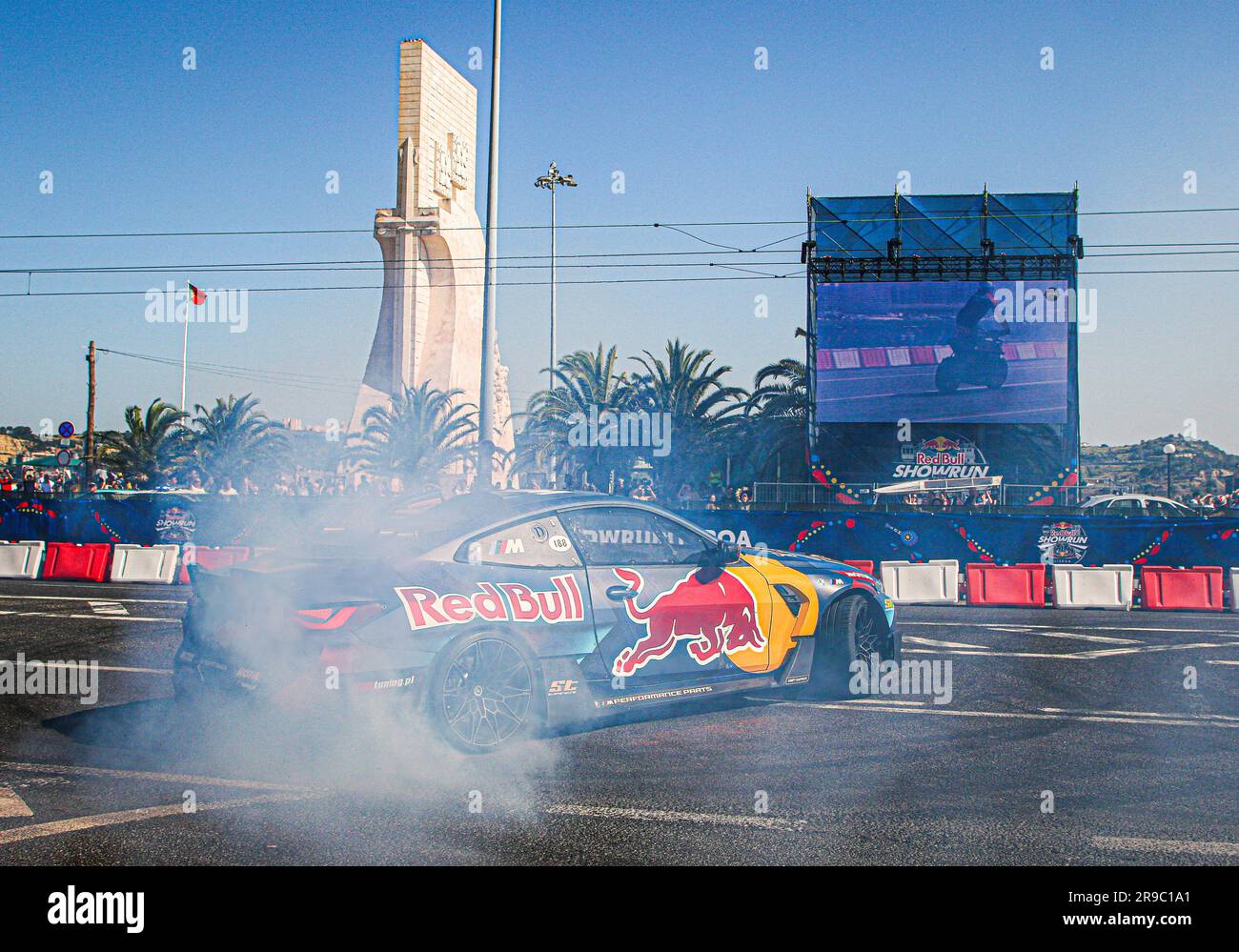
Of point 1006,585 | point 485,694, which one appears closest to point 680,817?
point 485,694

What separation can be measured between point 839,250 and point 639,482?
31.1ft

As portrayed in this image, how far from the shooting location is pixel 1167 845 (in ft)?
14.1

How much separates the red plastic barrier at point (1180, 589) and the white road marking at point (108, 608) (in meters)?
13.6

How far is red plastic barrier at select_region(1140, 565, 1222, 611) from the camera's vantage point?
596 inches

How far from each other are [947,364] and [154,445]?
1118 inches

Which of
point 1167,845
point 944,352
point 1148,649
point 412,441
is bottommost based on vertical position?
point 1167,845

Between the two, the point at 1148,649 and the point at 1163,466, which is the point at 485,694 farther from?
the point at 1163,466

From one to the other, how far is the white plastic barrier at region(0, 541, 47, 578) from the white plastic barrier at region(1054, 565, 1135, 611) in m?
15.9

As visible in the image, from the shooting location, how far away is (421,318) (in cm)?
4403

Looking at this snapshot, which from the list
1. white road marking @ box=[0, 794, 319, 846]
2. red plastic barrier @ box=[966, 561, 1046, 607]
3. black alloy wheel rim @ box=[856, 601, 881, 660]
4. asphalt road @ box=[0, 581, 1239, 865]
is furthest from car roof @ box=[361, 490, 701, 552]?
red plastic barrier @ box=[966, 561, 1046, 607]

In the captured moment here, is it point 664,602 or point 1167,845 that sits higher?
point 664,602

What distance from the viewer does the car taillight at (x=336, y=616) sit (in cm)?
524
